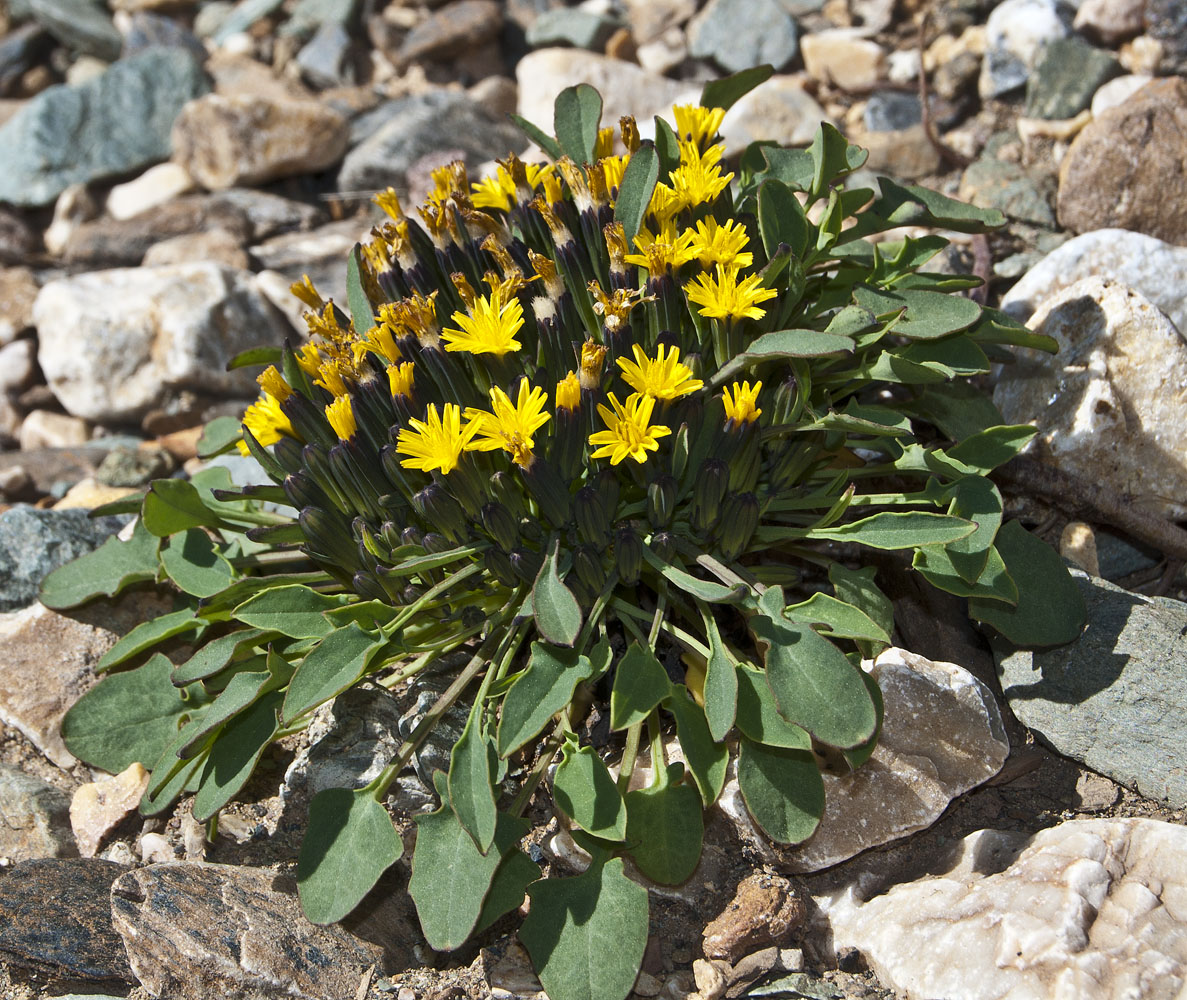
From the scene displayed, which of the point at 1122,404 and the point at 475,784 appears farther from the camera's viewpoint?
the point at 1122,404

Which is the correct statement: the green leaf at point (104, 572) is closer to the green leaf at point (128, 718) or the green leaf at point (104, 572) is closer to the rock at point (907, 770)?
the green leaf at point (128, 718)

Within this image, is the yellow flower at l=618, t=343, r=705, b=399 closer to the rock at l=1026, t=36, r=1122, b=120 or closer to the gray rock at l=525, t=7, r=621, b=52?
the rock at l=1026, t=36, r=1122, b=120

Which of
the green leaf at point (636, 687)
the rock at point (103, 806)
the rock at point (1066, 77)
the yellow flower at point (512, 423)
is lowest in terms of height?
the rock at point (103, 806)

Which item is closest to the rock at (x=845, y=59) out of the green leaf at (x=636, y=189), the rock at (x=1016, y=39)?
the rock at (x=1016, y=39)

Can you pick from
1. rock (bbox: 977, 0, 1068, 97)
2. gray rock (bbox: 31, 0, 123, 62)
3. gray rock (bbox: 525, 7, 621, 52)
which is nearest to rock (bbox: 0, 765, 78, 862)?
rock (bbox: 977, 0, 1068, 97)

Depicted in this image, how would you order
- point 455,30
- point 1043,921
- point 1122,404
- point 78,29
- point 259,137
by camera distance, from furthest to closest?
point 78,29, point 455,30, point 259,137, point 1122,404, point 1043,921

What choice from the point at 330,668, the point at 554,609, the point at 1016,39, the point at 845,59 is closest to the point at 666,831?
the point at 554,609

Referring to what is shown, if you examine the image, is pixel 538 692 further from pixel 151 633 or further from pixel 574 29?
pixel 574 29
